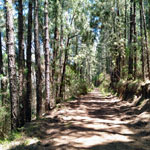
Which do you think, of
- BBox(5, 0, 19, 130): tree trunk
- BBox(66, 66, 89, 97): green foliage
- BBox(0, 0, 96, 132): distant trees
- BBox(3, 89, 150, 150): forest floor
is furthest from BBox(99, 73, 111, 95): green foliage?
BBox(5, 0, 19, 130): tree trunk

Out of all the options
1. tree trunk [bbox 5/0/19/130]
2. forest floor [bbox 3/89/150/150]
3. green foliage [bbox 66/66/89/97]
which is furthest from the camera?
green foliage [bbox 66/66/89/97]

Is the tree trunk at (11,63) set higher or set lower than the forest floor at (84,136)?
higher

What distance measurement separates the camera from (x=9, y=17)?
6387 mm

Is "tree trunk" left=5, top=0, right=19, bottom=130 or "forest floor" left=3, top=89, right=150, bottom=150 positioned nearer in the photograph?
"forest floor" left=3, top=89, right=150, bottom=150

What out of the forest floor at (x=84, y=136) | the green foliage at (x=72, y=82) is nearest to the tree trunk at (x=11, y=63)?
the forest floor at (x=84, y=136)

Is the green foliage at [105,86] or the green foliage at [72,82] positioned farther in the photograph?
the green foliage at [105,86]

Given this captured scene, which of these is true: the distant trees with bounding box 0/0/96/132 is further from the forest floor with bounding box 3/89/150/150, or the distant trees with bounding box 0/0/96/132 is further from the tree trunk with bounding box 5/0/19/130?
the forest floor with bounding box 3/89/150/150

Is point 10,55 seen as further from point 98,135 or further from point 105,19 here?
point 105,19

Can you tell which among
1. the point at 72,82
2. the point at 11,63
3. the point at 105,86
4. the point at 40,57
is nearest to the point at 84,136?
the point at 11,63

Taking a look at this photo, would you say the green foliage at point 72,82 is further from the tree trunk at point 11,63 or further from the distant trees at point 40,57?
the tree trunk at point 11,63

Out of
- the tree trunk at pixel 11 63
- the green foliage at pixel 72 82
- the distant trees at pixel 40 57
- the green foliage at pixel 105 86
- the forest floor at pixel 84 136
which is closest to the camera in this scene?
the forest floor at pixel 84 136

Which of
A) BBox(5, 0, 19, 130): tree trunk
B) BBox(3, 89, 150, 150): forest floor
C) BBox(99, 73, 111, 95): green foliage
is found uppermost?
BBox(5, 0, 19, 130): tree trunk

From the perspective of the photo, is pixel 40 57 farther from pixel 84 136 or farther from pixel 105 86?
pixel 105 86

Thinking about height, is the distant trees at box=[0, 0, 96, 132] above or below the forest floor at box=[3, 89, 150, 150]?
above
